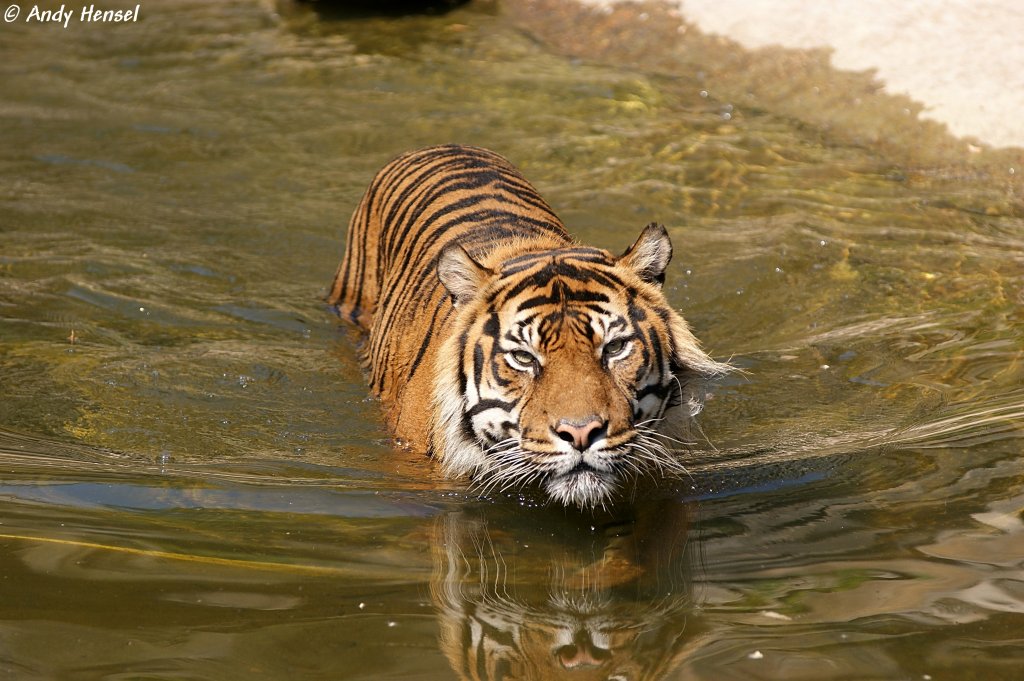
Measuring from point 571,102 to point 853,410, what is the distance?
13.4ft

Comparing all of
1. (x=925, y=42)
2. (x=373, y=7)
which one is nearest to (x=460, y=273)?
(x=925, y=42)

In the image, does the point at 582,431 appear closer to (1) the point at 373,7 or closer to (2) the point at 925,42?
(2) the point at 925,42

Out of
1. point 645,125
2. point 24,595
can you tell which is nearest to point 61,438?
point 24,595

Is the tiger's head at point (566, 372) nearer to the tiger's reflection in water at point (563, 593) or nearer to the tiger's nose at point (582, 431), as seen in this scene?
the tiger's nose at point (582, 431)

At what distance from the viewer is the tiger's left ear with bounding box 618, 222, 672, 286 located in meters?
3.48

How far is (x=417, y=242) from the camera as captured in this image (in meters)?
4.59

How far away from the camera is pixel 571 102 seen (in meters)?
7.79

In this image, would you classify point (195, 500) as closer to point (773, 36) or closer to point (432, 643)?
point (432, 643)

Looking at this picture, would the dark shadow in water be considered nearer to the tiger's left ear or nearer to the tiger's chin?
the tiger's left ear

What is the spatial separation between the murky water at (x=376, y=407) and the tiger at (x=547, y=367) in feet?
0.55

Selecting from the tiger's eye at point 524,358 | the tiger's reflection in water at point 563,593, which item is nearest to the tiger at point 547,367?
the tiger's eye at point 524,358

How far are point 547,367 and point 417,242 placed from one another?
1.47 meters

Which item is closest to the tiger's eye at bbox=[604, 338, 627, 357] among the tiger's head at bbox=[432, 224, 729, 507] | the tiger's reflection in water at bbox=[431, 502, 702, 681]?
the tiger's head at bbox=[432, 224, 729, 507]

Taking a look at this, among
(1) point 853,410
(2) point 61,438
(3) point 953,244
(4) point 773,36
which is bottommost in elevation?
(2) point 61,438
